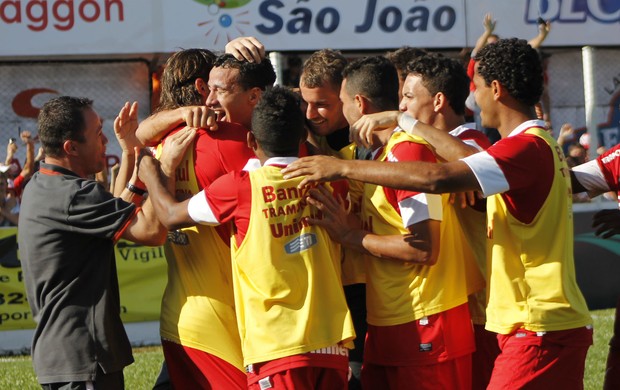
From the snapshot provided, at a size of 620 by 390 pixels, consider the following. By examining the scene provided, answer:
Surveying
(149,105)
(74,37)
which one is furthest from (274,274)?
(149,105)

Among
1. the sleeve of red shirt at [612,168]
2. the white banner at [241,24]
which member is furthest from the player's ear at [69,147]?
the white banner at [241,24]

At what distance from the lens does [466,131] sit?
529 cm

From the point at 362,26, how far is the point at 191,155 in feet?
28.3

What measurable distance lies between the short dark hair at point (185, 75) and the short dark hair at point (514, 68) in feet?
4.39

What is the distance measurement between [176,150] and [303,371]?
3.82 ft

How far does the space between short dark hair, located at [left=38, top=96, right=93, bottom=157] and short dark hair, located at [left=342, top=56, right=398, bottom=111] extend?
52.6 inches

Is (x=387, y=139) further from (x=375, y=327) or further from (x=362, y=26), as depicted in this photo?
(x=362, y=26)

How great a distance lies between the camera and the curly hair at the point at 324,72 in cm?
543

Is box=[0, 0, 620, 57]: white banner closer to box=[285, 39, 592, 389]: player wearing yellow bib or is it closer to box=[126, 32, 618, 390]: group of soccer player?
box=[126, 32, 618, 390]: group of soccer player

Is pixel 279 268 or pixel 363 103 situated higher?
pixel 363 103

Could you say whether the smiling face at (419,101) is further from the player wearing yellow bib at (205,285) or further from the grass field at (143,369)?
the grass field at (143,369)

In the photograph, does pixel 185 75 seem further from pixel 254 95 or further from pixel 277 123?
pixel 277 123

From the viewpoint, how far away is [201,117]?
457cm

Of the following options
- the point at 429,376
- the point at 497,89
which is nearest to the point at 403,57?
the point at 497,89
